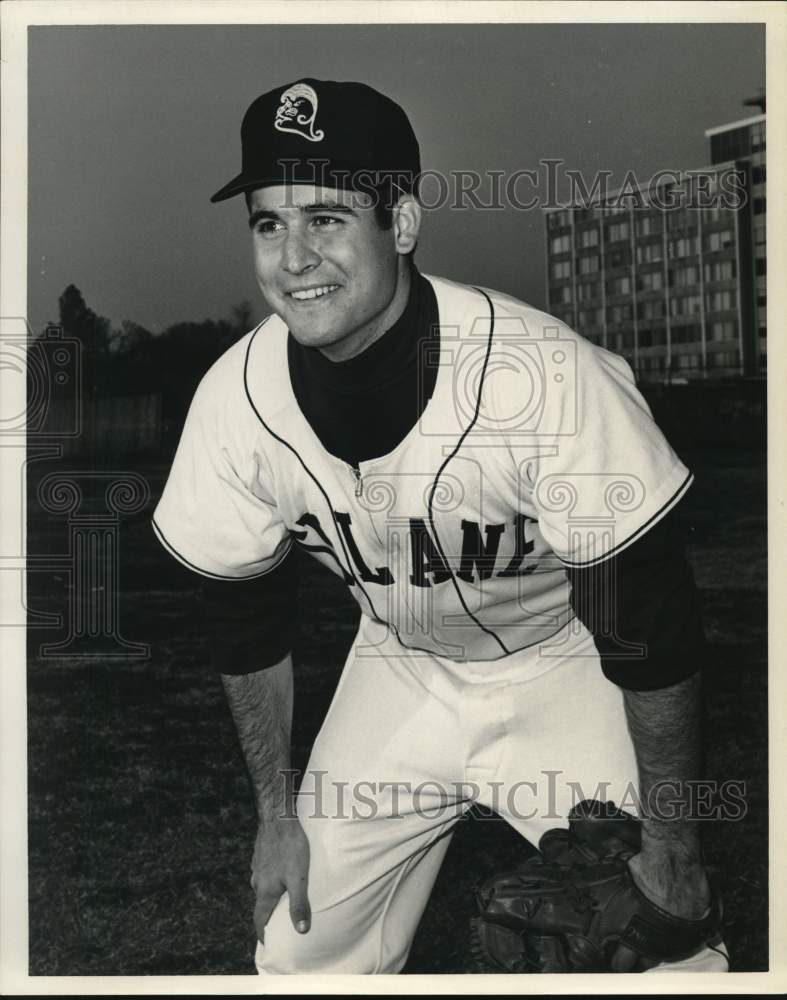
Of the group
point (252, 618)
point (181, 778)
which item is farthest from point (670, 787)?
point (181, 778)

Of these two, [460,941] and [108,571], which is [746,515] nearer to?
[460,941]

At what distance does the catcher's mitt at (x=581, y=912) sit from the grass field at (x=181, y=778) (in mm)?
84

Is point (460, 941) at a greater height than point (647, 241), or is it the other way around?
point (647, 241)

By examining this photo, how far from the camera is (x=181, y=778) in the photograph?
2461 mm

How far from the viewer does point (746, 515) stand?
2.37 m

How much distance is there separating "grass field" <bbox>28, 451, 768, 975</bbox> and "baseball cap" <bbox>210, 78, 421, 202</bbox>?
66cm

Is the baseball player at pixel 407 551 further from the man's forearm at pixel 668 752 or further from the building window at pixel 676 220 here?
the building window at pixel 676 220

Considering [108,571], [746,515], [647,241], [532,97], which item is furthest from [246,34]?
[746,515]

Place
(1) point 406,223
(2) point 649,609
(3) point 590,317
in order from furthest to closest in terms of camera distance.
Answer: (3) point 590,317 < (1) point 406,223 < (2) point 649,609

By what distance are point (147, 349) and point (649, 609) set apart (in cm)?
113

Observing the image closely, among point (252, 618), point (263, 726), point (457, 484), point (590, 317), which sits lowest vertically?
point (263, 726)

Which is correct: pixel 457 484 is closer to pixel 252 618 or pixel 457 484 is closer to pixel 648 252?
pixel 252 618

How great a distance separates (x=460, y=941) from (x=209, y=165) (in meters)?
1.67

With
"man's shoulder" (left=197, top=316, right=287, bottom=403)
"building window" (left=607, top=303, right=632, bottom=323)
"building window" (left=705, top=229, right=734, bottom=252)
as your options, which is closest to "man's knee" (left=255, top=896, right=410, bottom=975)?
"man's shoulder" (left=197, top=316, right=287, bottom=403)
